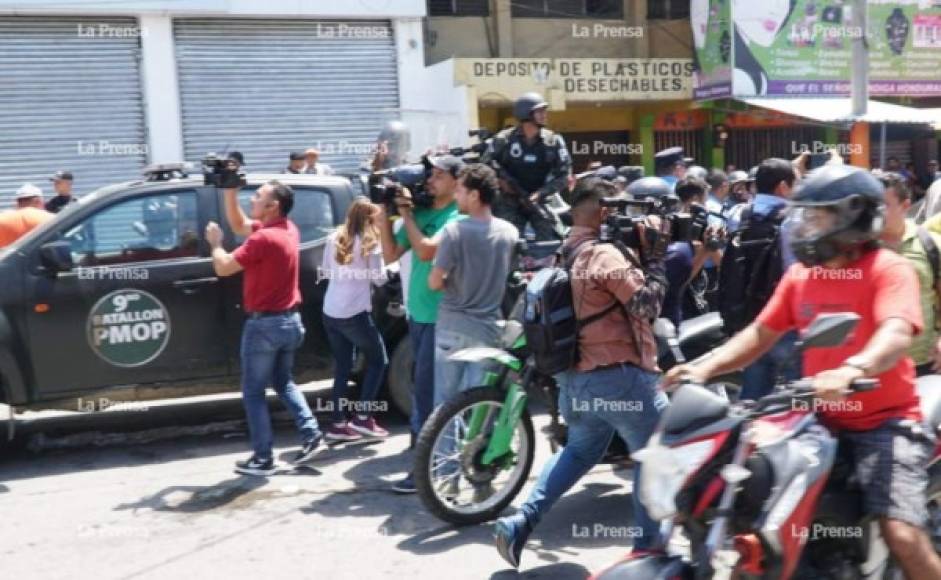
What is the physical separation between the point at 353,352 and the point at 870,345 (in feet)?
14.6

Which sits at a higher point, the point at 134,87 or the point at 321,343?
the point at 134,87

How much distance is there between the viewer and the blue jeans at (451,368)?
582 cm

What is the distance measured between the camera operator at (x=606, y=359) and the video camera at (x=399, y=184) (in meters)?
1.55

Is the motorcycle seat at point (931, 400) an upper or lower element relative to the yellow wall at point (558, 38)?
lower

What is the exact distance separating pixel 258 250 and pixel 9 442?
268 centimetres

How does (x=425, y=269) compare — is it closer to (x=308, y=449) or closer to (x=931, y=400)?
(x=308, y=449)

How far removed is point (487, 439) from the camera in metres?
5.42

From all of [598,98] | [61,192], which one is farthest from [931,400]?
[598,98]

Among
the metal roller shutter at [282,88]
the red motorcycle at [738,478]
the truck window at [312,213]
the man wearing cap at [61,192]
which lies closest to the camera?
the red motorcycle at [738,478]

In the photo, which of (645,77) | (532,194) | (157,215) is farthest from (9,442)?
(645,77)

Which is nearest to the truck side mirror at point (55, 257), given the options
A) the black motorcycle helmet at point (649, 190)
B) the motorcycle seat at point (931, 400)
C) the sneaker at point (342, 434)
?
the sneaker at point (342, 434)

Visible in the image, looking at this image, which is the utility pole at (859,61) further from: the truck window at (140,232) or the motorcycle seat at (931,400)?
Result: the motorcycle seat at (931,400)

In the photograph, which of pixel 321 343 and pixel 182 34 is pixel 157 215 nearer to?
pixel 321 343

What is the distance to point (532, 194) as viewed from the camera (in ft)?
27.6
